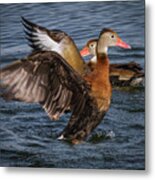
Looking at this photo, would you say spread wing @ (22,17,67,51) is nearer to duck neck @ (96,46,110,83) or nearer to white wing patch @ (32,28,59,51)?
white wing patch @ (32,28,59,51)

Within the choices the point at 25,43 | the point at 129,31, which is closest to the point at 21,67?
the point at 25,43

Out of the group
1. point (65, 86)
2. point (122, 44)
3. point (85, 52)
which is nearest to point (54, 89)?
point (65, 86)

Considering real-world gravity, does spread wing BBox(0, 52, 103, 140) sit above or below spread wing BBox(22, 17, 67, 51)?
below

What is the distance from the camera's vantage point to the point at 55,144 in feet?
6.81

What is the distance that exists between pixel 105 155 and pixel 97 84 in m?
0.27

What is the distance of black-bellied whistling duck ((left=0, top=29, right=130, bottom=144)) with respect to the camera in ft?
6.73

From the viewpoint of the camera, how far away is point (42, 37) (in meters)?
2.10

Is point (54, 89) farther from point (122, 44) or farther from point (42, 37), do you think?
point (122, 44)

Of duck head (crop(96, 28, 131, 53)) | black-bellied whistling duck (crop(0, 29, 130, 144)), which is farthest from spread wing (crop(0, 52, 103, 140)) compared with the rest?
duck head (crop(96, 28, 131, 53))

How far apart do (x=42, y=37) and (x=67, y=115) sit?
1.06ft

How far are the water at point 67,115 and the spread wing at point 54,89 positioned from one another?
0.03 meters

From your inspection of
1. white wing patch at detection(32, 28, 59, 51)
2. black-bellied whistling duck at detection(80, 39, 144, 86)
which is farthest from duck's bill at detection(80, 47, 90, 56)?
white wing patch at detection(32, 28, 59, 51)

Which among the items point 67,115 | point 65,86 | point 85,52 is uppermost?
point 85,52

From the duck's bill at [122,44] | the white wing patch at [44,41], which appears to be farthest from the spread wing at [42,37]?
the duck's bill at [122,44]
